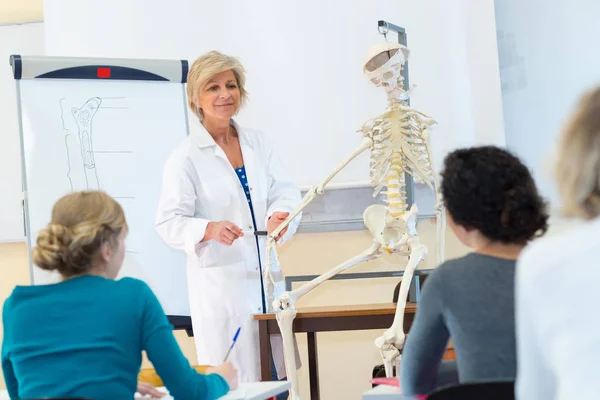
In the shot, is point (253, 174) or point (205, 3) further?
point (205, 3)

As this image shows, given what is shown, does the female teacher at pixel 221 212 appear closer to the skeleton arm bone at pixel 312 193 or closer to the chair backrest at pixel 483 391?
the skeleton arm bone at pixel 312 193

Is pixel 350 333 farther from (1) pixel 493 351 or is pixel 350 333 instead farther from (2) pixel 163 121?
(1) pixel 493 351

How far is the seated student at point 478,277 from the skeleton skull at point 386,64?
4.91 feet

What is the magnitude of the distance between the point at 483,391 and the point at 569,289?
36 cm

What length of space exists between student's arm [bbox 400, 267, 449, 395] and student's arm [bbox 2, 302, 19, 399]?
812 millimetres

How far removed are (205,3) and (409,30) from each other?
1102mm

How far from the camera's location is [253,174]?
122 inches

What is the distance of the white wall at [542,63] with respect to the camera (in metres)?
3.84

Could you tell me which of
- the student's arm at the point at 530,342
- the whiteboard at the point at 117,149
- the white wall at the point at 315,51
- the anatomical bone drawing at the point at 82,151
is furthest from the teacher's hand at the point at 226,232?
the student's arm at the point at 530,342

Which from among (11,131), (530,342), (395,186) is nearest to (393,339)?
(395,186)

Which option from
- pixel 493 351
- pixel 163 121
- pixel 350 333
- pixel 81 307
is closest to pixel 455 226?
pixel 493 351

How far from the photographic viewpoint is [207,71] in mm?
3023

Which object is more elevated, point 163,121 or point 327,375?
point 163,121

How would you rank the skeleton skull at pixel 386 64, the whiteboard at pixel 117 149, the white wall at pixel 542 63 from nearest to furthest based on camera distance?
1. the skeleton skull at pixel 386 64
2. the whiteboard at pixel 117 149
3. the white wall at pixel 542 63
